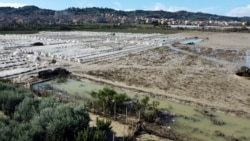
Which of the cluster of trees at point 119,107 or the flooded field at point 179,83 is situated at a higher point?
the cluster of trees at point 119,107

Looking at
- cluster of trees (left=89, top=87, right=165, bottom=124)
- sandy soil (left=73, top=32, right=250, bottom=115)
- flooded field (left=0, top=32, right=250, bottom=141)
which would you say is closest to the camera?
cluster of trees (left=89, top=87, right=165, bottom=124)

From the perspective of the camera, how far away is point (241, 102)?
2005 cm

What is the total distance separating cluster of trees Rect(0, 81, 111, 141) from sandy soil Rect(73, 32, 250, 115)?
1053 cm

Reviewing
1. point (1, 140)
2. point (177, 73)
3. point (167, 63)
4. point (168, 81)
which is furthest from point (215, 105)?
point (167, 63)

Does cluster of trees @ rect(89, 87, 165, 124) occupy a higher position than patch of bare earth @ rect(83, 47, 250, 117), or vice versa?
cluster of trees @ rect(89, 87, 165, 124)

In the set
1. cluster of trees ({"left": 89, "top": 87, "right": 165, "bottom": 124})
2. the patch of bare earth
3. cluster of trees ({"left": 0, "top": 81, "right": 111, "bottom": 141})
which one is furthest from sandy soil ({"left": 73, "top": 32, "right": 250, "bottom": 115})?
cluster of trees ({"left": 0, "top": 81, "right": 111, "bottom": 141})

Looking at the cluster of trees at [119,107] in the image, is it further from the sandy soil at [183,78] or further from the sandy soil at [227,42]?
the sandy soil at [227,42]

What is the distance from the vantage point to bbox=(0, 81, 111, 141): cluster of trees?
950 centimetres

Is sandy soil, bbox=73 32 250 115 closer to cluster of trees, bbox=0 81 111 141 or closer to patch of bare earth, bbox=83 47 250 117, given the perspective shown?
patch of bare earth, bbox=83 47 250 117

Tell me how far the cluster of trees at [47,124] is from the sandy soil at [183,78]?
10532mm

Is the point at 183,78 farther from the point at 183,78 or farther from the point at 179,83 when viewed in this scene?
the point at 179,83

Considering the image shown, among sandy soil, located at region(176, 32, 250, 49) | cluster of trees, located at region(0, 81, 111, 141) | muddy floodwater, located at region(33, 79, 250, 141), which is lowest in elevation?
muddy floodwater, located at region(33, 79, 250, 141)

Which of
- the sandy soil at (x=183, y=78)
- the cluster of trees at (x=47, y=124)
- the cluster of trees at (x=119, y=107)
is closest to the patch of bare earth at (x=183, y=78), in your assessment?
the sandy soil at (x=183, y=78)

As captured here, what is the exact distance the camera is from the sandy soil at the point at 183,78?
20.7 m
